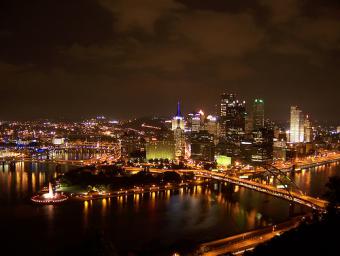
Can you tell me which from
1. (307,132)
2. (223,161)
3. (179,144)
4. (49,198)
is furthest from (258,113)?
(49,198)

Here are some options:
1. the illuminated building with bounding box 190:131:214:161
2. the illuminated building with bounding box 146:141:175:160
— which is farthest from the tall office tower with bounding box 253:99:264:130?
the illuminated building with bounding box 146:141:175:160

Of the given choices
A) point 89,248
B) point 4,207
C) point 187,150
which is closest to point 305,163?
point 187,150

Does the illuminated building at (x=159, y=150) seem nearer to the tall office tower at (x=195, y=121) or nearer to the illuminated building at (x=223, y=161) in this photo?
the illuminated building at (x=223, y=161)

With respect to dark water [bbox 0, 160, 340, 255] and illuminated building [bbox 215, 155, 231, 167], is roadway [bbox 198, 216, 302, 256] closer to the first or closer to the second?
dark water [bbox 0, 160, 340, 255]

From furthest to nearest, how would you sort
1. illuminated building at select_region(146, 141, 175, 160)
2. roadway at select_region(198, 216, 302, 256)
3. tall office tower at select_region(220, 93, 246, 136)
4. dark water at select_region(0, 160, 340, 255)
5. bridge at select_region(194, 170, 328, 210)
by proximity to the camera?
tall office tower at select_region(220, 93, 246, 136)
illuminated building at select_region(146, 141, 175, 160)
bridge at select_region(194, 170, 328, 210)
dark water at select_region(0, 160, 340, 255)
roadway at select_region(198, 216, 302, 256)

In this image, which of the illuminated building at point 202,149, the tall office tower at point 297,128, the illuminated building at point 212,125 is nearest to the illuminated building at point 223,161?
the illuminated building at point 202,149

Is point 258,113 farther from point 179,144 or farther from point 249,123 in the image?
point 179,144

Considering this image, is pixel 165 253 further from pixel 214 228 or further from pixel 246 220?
pixel 246 220
